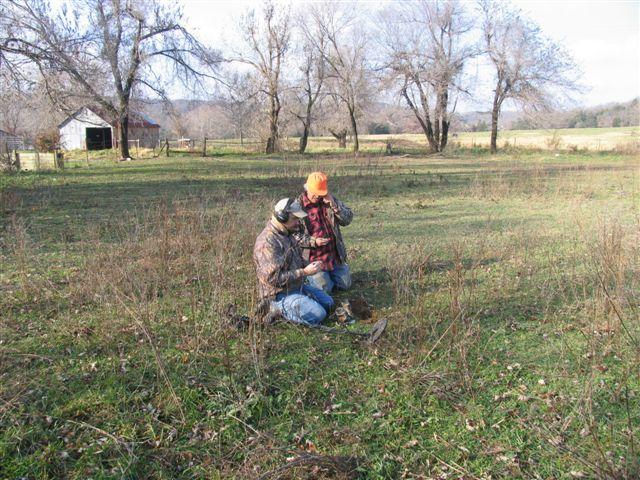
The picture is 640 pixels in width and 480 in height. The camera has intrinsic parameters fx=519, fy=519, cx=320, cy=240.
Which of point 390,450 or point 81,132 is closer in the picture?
point 390,450

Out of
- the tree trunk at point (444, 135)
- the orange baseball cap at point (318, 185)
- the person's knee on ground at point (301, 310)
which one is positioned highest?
the tree trunk at point (444, 135)

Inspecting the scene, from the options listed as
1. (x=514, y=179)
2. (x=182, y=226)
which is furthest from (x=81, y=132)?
(x=182, y=226)

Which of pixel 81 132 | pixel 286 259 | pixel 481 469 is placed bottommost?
pixel 481 469

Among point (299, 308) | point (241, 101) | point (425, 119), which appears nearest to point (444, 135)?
point (425, 119)

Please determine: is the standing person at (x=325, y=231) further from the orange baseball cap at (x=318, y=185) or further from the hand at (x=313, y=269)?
the hand at (x=313, y=269)

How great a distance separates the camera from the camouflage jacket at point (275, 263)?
4281 millimetres

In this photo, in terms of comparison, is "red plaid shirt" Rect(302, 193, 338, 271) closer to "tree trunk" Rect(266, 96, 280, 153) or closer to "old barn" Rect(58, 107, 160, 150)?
"tree trunk" Rect(266, 96, 280, 153)

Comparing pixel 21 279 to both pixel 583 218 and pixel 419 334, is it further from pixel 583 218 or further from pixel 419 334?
pixel 583 218

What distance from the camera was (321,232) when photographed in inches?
209

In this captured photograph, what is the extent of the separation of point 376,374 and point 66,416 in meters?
2.01

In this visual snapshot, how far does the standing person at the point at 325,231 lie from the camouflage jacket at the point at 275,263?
791 millimetres

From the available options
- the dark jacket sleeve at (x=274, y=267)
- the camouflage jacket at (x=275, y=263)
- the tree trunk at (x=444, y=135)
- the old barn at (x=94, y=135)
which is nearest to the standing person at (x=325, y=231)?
the camouflage jacket at (x=275, y=263)

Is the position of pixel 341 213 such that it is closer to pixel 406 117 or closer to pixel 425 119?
pixel 425 119

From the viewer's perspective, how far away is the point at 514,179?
51.1 ft
